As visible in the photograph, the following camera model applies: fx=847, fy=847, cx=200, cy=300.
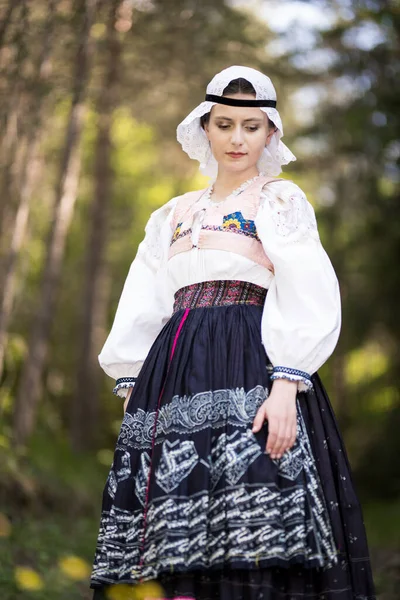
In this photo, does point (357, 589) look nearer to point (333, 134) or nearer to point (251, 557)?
point (251, 557)

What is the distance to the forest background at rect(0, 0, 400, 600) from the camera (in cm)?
577

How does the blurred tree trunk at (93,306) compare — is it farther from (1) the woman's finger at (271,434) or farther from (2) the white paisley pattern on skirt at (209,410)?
(1) the woman's finger at (271,434)

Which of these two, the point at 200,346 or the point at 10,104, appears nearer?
the point at 200,346

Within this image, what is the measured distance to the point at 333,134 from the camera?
36.4 ft

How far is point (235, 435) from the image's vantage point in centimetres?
245

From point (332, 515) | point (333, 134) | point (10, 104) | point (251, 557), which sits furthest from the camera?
point (333, 134)

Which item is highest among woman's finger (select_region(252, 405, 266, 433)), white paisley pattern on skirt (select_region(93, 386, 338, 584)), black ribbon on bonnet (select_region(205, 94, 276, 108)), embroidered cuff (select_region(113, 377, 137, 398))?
black ribbon on bonnet (select_region(205, 94, 276, 108))

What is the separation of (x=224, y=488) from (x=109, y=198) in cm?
898

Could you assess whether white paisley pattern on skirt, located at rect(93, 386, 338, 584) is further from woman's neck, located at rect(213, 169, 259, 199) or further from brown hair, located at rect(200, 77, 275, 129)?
brown hair, located at rect(200, 77, 275, 129)

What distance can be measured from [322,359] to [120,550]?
82 cm

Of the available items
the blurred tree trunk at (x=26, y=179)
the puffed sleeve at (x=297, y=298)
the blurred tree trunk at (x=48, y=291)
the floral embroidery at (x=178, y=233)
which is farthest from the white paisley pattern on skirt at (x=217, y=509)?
the blurred tree trunk at (x=48, y=291)

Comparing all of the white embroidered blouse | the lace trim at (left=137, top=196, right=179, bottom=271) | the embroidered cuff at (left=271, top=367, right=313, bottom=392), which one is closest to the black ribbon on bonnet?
the white embroidered blouse

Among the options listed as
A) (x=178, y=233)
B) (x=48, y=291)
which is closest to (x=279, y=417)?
(x=178, y=233)

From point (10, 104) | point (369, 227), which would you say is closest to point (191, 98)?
point (369, 227)
